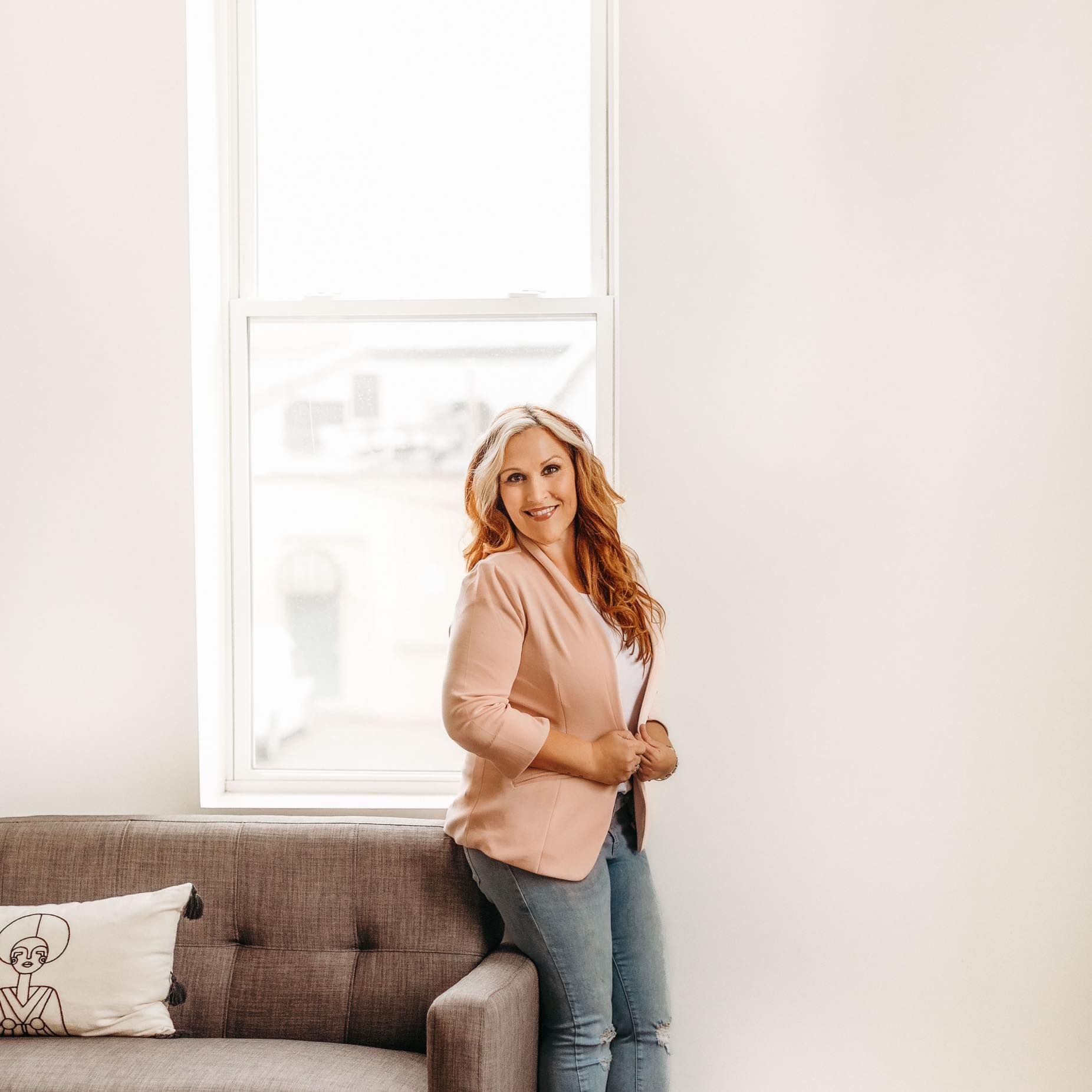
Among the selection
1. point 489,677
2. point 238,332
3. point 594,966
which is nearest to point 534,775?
point 489,677

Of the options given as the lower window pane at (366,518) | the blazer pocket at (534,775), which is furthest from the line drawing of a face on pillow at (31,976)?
the blazer pocket at (534,775)

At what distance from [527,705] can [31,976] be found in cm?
103

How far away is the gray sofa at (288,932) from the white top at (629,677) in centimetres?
43

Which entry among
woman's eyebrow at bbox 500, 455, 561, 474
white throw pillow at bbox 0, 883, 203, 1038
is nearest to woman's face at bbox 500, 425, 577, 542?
woman's eyebrow at bbox 500, 455, 561, 474

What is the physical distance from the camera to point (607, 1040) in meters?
1.63

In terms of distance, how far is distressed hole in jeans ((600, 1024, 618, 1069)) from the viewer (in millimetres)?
1617

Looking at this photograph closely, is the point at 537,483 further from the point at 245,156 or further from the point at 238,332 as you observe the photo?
the point at 245,156

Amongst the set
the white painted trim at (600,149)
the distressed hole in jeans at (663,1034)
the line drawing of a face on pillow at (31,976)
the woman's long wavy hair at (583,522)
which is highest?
the white painted trim at (600,149)

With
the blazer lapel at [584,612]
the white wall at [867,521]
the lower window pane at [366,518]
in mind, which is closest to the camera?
the blazer lapel at [584,612]

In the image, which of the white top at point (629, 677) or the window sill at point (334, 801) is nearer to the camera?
the white top at point (629, 677)

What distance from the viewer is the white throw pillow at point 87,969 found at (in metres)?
1.67

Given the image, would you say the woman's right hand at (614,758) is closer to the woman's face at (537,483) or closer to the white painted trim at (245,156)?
the woman's face at (537,483)

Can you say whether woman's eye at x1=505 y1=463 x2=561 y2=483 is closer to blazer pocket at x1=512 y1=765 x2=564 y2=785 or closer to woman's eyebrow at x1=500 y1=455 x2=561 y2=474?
woman's eyebrow at x1=500 y1=455 x2=561 y2=474

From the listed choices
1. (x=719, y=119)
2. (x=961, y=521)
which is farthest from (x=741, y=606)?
(x=719, y=119)
